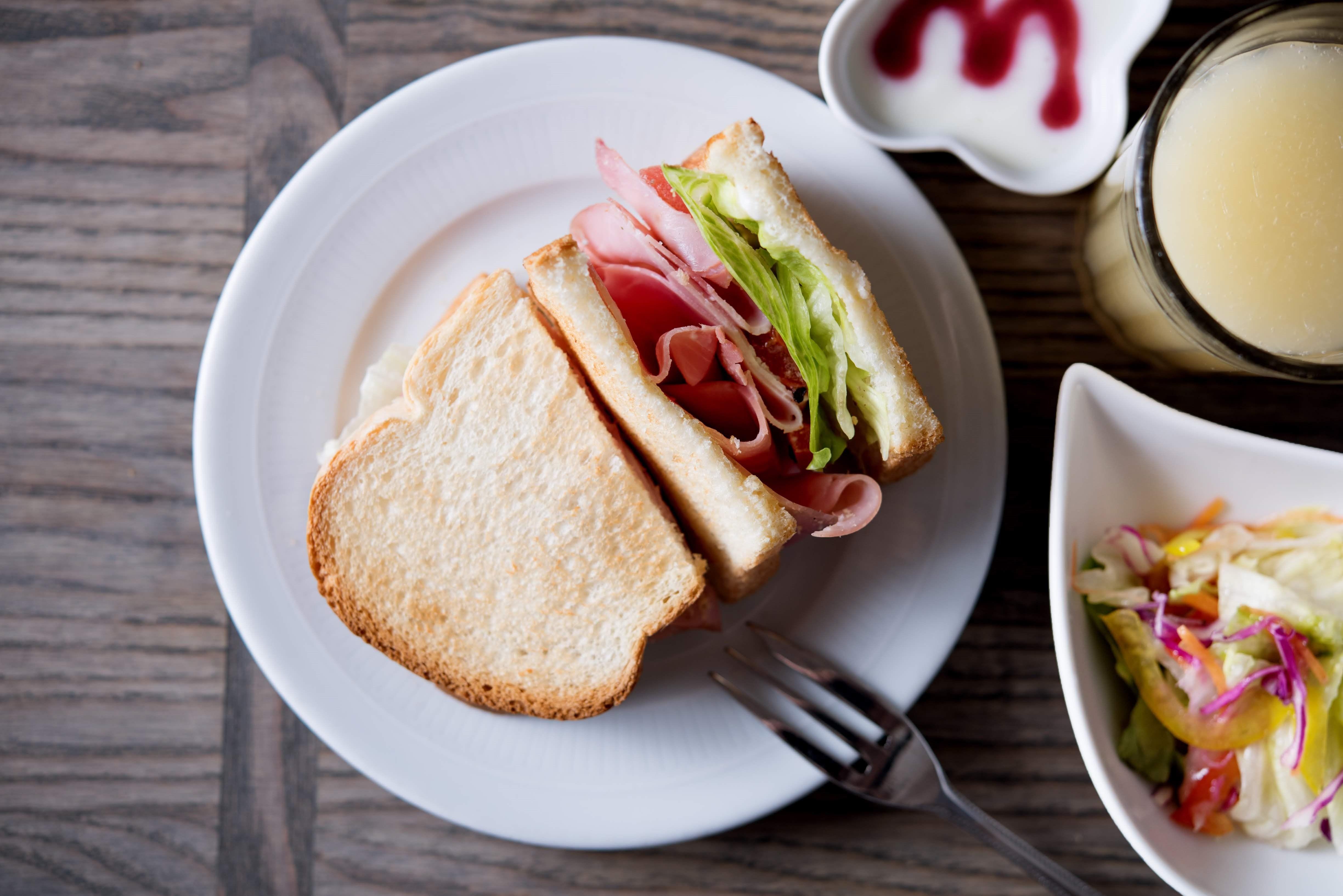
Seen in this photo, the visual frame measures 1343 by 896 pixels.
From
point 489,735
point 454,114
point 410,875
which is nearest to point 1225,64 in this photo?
Answer: point 454,114

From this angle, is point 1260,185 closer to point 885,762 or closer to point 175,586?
point 885,762

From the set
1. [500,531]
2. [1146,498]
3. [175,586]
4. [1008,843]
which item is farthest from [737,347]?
[175,586]

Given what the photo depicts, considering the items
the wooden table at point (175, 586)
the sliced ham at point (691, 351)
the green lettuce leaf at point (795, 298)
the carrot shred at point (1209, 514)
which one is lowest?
the wooden table at point (175, 586)

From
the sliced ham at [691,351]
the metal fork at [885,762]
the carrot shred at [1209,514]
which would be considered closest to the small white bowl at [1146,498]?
the carrot shred at [1209,514]

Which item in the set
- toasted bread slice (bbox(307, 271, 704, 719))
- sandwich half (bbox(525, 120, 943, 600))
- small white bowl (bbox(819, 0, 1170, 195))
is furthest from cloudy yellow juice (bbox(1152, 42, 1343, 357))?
toasted bread slice (bbox(307, 271, 704, 719))

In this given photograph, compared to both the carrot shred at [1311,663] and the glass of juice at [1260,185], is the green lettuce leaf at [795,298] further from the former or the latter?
the carrot shred at [1311,663]

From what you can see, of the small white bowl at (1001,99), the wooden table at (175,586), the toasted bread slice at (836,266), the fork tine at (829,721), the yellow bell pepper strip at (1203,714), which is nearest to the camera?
the toasted bread slice at (836,266)

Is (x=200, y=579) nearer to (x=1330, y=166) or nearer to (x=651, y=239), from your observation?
(x=651, y=239)
